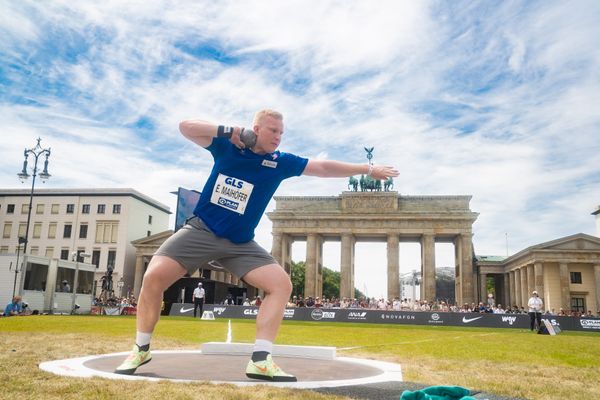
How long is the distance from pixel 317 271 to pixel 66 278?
117 feet

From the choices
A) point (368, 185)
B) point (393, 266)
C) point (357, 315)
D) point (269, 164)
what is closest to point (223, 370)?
point (269, 164)

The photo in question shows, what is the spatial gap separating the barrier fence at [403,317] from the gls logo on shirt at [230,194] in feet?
90.8

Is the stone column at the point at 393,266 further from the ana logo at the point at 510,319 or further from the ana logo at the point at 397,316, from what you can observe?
the ana logo at the point at 510,319

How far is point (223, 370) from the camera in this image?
189 inches

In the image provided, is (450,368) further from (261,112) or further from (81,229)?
(81,229)

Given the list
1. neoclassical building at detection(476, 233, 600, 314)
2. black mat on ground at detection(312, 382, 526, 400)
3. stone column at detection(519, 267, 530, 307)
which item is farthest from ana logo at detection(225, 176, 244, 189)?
stone column at detection(519, 267, 530, 307)

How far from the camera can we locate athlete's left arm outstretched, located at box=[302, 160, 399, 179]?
470 centimetres

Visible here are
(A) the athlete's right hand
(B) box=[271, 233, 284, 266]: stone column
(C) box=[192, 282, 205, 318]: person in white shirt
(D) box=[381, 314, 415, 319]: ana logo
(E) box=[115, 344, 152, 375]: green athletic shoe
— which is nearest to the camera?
(A) the athlete's right hand

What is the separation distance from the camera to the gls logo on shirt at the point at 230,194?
4.30 metres

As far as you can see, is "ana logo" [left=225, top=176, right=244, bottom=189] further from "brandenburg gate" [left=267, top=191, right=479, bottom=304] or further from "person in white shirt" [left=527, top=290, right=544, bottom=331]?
"brandenburg gate" [left=267, top=191, right=479, bottom=304]

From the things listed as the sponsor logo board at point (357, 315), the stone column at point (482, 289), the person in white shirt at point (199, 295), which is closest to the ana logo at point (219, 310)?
the person in white shirt at point (199, 295)

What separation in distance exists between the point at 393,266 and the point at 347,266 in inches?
230

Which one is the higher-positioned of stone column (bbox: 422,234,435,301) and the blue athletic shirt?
stone column (bbox: 422,234,435,301)

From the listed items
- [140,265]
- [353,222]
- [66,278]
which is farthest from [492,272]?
[66,278]
